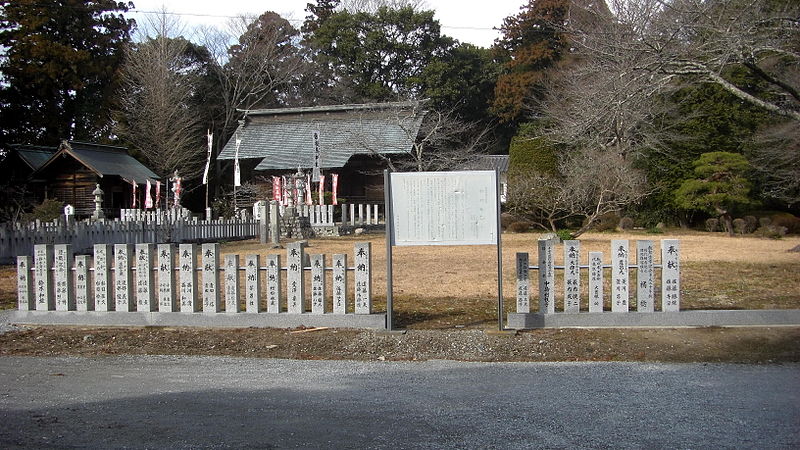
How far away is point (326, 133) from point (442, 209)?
28852 mm

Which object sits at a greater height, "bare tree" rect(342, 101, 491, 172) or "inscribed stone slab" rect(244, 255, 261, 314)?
"bare tree" rect(342, 101, 491, 172)

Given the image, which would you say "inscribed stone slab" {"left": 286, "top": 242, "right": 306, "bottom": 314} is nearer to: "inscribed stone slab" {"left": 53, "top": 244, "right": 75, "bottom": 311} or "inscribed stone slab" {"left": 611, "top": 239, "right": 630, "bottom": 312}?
"inscribed stone slab" {"left": 53, "top": 244, "right": 75, "bottom": 311}

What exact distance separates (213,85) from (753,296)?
35.2 m

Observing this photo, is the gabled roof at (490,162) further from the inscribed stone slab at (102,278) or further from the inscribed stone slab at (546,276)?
the inscribed stone slab at (102,278)

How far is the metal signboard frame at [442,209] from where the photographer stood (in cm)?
747

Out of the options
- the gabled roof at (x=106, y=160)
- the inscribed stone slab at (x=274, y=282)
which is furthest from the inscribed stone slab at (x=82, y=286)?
the gabled roof at (x=106, y=160)

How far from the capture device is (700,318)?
7.73 m

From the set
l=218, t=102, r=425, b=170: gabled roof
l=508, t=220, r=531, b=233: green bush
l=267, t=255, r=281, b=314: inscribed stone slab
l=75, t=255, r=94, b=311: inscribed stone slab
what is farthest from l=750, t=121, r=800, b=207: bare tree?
l=75, t=255, r=94, b=311: inscribed stone slab

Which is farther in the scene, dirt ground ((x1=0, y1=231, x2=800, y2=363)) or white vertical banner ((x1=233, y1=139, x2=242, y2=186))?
white vertical banner ((x1=233, y1=139, x2=242, y2=186))

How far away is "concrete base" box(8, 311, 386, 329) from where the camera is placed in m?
7.89

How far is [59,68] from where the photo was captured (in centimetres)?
3206

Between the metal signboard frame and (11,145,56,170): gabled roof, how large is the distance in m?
29.2

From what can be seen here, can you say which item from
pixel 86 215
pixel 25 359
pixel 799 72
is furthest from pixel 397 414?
pixel 86 215

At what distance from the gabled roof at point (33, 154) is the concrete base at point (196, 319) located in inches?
1029
